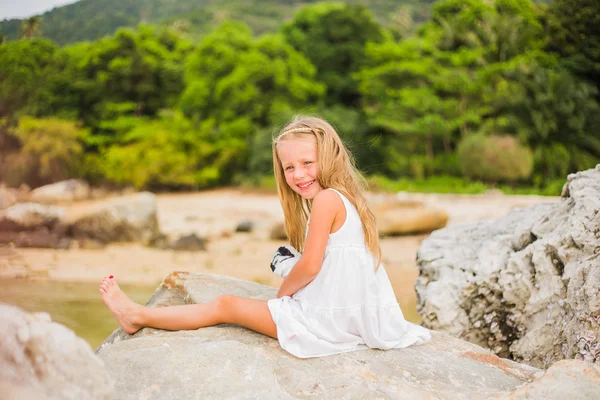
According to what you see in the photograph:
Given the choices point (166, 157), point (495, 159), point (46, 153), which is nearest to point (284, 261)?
point (495, 159)

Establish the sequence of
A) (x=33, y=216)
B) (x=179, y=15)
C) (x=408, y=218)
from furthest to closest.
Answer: (x=179, y=15)
(x=408, y=218)
(x=33, y=216)

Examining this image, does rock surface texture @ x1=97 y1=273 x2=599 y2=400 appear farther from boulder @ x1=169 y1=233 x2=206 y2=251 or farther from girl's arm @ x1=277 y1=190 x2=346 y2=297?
boulder @ x1=169 y1=233 x2=206 y2=251

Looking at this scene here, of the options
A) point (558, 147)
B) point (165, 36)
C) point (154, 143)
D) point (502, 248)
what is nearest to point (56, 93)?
point (154, 143)

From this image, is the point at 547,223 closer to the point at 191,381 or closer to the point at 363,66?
the point at 191,381

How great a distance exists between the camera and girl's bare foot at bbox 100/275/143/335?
2.91m

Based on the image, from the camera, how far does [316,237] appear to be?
108 inches

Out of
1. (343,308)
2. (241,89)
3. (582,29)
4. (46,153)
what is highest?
(241,89)

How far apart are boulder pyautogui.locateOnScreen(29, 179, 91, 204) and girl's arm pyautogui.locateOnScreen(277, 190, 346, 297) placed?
44.5ft

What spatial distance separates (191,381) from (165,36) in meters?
24.5

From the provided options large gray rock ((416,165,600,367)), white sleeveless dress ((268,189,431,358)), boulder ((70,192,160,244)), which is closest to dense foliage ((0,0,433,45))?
white sleeveless dress ((268,189,431,358))

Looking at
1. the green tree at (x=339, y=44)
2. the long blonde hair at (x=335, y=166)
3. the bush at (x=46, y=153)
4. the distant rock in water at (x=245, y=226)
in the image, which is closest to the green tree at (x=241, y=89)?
the green tree at (x=339, y=44)

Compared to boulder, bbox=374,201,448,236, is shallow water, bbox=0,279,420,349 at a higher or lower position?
higher

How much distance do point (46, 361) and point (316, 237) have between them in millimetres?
1340

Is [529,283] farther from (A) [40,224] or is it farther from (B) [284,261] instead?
(A) [40,224]
